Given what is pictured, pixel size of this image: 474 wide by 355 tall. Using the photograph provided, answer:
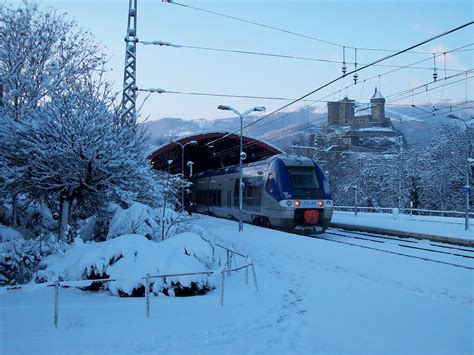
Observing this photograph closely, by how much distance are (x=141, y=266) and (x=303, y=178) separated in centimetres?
1388

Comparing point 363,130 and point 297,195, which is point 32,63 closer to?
point 297,195

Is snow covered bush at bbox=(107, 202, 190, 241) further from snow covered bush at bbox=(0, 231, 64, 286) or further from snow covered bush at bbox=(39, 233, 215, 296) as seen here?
snow covered bush at bbox=(39, 233, 215, 296)

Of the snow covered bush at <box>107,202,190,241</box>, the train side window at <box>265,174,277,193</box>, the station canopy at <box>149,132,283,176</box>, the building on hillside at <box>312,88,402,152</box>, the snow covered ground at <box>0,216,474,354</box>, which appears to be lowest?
the snow covered ground at <box>0,216,474,354</box>

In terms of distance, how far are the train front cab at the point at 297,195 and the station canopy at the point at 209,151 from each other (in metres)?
12.9

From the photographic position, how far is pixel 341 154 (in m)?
66.9

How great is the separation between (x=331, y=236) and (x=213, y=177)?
51.8 ft

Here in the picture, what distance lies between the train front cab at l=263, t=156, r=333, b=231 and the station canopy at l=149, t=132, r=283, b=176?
42.3 ft

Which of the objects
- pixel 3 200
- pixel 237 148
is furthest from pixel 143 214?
pixel 237 148

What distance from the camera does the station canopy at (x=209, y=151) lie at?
1640 inches

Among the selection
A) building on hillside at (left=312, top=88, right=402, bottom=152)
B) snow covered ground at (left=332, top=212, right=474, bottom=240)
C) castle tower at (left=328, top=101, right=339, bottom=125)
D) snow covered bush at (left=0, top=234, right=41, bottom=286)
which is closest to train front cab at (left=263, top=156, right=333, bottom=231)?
snow covered ground at (left=332, top=212, right=474, bottom=240)

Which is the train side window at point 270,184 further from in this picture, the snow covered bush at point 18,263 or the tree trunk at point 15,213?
the snow covered bush at point 18,263

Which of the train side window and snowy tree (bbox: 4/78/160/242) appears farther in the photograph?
the train side window

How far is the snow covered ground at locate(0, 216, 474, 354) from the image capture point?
6.16 m

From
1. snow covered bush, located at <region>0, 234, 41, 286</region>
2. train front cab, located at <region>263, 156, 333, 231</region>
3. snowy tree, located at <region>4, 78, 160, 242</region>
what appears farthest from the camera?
train front cab, located at <region>263, 156, 333, 231</region>
